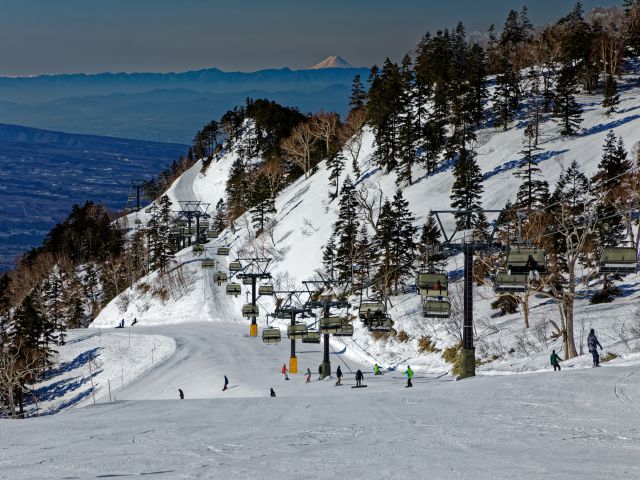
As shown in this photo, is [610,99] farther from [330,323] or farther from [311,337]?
[330,323]

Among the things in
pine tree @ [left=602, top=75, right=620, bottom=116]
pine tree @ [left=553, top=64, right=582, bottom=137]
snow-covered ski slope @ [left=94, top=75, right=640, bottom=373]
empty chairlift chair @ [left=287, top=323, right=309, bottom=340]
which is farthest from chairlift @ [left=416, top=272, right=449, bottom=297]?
pine tree @ [left=602, top=75, right=620, bottom=116]

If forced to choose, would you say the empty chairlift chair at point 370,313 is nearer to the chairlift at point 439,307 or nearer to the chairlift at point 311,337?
the chairlift at point 439,307

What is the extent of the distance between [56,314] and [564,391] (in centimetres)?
7125

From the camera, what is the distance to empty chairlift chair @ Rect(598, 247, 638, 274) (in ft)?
73.0

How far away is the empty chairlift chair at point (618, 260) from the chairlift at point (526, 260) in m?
1.83

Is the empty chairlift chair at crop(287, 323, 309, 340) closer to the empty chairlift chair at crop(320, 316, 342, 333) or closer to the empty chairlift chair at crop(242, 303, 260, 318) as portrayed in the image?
the empty chairlift chair at crop(320, 316, 342, 333)

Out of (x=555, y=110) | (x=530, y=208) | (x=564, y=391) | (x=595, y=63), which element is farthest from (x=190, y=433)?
(x=595, y=63)

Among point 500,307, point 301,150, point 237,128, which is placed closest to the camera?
point 500,307

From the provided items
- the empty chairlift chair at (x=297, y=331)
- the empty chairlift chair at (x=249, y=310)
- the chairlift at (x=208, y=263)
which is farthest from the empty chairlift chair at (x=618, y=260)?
the chairlift at (x=208, y=263)

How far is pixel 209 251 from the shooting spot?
3903 inches

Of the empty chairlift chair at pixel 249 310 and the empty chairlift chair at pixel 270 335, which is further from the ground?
the empty chairlift chair at pixel 249 310

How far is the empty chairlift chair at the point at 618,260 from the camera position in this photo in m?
22.2

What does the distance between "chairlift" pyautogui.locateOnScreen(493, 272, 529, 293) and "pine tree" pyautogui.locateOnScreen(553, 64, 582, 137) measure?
216 feet

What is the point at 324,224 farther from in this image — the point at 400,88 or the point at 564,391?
the point at 564,391
